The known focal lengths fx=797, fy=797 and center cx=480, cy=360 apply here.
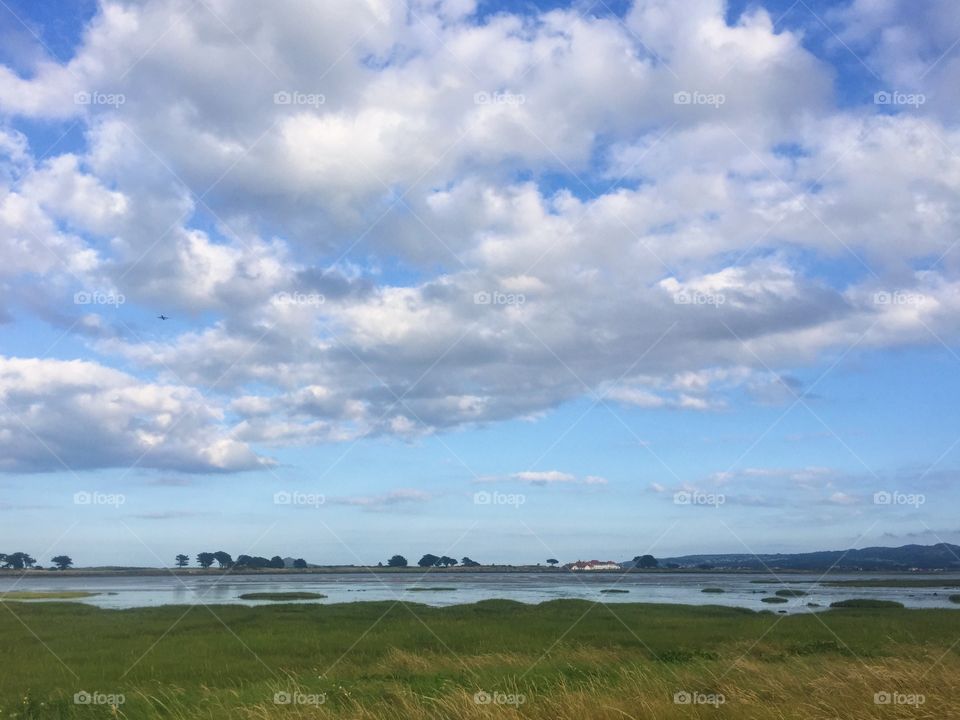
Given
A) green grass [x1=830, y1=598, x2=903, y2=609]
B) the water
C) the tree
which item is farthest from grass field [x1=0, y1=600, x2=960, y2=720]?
the tree

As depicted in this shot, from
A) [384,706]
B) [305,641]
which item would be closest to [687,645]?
[305,641]

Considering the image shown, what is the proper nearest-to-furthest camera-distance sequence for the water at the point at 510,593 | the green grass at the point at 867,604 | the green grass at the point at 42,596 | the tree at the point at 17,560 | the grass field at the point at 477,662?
the grass field at the point at 477,662 → the green grass at the point at 867,604 → the water at the point at 510,593 → the green grass at the point at 42,596 → the tree at the point at 17,560

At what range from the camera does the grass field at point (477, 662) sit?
10.6 meters

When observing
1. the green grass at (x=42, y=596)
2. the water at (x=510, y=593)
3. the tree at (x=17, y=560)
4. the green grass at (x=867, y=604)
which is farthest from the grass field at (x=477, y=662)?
the tree at (x=17, y=560)

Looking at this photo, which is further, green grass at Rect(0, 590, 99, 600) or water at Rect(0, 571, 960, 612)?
green grass at Rect(0, 590, 99, 600)

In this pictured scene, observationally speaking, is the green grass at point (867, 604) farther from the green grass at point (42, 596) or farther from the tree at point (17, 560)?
the tree at point (17, 560)

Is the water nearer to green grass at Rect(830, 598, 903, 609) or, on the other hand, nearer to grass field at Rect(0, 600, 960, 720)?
green grass at Rect(830, 598, 903, 609)

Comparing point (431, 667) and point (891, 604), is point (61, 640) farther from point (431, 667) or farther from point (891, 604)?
point (891, 604)

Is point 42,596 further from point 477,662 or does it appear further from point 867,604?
point 867,604

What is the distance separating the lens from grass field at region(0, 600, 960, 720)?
1059cm

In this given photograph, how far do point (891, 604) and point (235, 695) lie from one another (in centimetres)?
5362

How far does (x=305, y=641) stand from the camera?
31.9 m

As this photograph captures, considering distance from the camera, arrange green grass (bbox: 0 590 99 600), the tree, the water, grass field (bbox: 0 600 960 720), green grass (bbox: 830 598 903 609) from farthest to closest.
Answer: the tree → green grass (bbox: 0 590 99 600) → the water → green grass (bbox: 830 598 903 609) → grass field (bbox: 0 600 960 720)

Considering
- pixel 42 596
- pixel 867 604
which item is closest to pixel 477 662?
pixel 867 604
